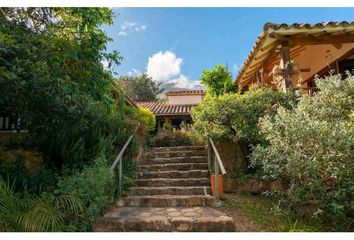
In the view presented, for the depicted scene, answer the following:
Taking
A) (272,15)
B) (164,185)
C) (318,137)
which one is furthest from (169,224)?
(272,15)

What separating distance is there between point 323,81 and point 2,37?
550cm

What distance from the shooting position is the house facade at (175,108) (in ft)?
65.6

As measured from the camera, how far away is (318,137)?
15.5 feet

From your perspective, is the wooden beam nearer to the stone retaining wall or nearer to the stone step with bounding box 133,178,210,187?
the stone retaining wall

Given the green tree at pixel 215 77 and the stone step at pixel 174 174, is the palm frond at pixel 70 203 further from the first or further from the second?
the green tree at pixel 215 77

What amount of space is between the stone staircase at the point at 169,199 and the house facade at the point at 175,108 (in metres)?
10.1

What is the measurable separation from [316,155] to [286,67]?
322 cm

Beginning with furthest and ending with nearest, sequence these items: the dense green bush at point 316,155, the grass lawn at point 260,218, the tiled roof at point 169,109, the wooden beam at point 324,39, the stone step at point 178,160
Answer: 1. the tiled roof at point 169,109
2. the stone step at point 178,160
3. the wooden beam at point 324,39
4. the grass lawn at point 260,218
5. the dense green bush at point 316,155

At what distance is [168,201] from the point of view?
5996 mm

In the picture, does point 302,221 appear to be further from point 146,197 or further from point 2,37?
point 2,37

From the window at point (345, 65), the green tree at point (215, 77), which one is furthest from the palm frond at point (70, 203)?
the green tree at point (215, 77)

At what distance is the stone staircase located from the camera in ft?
16.0

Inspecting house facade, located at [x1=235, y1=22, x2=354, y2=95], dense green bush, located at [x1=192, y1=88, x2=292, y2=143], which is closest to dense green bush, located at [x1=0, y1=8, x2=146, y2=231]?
dense green bush, located at [x1=192, y1=88, x2=292, y2=143]

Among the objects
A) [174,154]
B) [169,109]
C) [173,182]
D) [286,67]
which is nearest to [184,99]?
[169,109]
